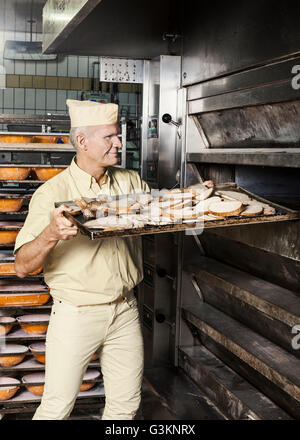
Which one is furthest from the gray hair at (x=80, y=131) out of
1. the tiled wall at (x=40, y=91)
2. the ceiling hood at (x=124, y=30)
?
the tiled wall at (x=40, y=91)

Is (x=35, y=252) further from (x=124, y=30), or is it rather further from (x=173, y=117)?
(x=124, y=30)

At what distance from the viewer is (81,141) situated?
210 centimetres

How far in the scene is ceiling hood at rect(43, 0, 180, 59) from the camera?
280 cm

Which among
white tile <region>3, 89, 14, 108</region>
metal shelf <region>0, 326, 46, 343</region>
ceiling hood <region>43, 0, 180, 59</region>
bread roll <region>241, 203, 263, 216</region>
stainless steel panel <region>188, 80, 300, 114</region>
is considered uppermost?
white tile <region>3, 89, 14, 108</region>

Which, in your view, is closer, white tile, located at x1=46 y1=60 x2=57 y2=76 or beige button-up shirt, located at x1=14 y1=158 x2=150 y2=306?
beige button-up shirt, located at x1=14 y1=158 x2=150 y2=306

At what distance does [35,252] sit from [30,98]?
7.84 meters

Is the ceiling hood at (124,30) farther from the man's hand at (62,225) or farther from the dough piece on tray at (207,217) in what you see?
the dough piece on tray at (207,217)

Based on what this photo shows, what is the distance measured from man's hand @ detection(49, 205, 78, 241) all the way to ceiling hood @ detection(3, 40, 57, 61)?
657cm

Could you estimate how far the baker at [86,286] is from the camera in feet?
6.53

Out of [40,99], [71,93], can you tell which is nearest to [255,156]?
[71,93]

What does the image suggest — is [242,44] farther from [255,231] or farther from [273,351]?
[273,351]

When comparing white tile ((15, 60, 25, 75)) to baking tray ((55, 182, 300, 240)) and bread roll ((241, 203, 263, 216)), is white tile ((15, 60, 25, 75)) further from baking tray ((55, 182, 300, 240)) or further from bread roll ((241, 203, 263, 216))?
bread roll ((241, 203, 263, 216))

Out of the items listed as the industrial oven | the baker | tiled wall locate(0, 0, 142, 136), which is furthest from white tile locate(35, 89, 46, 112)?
the baker
